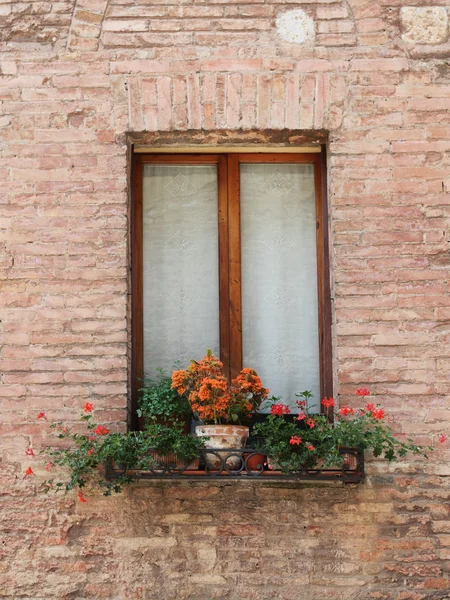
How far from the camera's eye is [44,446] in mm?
4605

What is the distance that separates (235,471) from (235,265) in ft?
4.00

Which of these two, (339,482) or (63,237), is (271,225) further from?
(339,482)

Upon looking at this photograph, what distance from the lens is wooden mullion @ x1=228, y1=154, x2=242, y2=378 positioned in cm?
495

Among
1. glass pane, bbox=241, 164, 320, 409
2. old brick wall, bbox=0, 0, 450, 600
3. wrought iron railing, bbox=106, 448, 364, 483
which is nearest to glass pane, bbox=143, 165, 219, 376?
glass pane, bbox=241, 164, 320, 409

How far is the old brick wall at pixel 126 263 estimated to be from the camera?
14.7ft

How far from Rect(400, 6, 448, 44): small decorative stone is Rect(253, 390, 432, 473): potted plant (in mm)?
2011

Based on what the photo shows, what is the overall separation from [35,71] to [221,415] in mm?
2155

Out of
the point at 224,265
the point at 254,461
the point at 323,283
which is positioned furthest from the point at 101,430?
the point at 323,283

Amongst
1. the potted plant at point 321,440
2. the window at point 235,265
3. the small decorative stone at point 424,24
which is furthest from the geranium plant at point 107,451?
the small decorative stone at point 424,24

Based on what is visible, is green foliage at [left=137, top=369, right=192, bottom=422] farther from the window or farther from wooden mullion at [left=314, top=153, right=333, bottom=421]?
wooden mullion at [left=314, top=153, right=333, bottom=421]

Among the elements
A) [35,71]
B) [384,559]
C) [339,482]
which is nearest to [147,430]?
[339,482]

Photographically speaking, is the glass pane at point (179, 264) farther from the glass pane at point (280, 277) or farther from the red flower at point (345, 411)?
the red flower at point (345, 411)

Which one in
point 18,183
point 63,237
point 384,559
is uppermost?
point 18,183

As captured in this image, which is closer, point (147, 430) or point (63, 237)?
point (147, 430)
